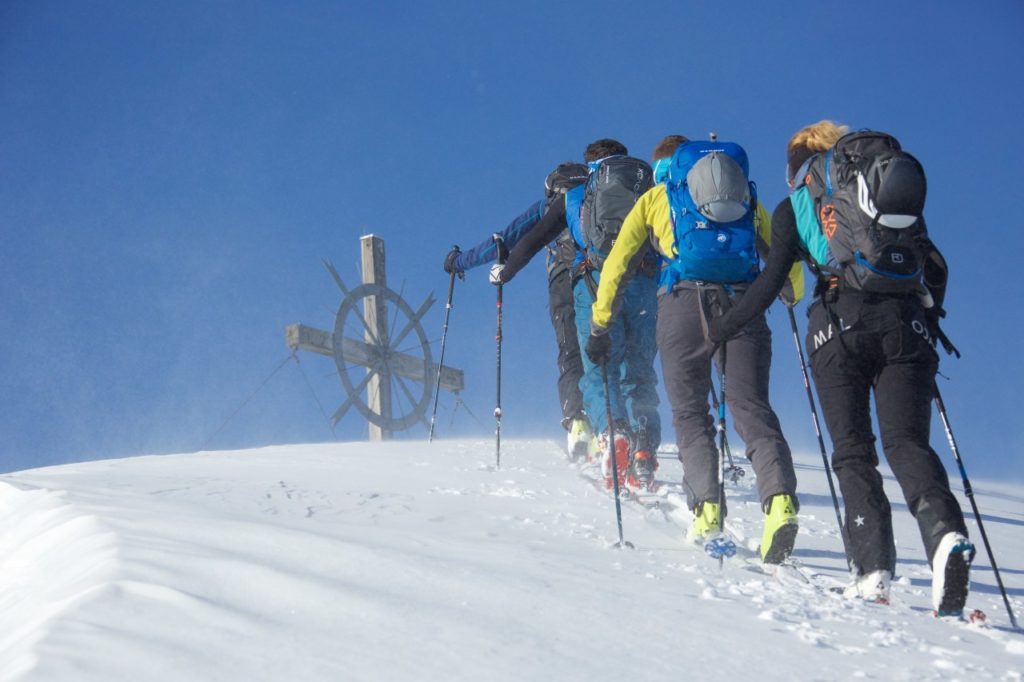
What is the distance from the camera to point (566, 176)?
6.43 m

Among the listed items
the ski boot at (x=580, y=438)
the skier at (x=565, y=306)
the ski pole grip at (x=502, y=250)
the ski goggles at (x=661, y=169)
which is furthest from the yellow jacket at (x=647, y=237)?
the ski pole grip at (x=502, y=250)

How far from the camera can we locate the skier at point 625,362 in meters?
5.46

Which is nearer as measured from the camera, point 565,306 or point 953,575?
point 953,575

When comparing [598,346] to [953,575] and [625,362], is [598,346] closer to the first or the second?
[625,362]

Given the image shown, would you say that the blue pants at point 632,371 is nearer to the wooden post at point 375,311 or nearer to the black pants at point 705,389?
the black pants at point 705,389

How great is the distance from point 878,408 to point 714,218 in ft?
3.65

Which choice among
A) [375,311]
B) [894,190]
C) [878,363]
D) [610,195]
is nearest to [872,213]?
[894,190]

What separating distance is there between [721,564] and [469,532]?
998 mm

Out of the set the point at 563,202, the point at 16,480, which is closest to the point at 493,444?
the point at 563,202

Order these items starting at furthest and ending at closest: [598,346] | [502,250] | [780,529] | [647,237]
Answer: [502,250]
[598,346]
[647,237]
[780,529]

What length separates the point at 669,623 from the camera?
227cm

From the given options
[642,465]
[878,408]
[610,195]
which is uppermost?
[610,195]

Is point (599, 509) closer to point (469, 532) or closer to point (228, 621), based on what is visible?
point (469, 532)

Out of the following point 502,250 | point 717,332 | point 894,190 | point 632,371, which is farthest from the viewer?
point 502,250
